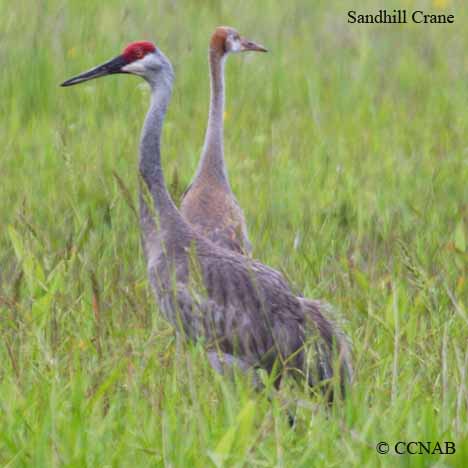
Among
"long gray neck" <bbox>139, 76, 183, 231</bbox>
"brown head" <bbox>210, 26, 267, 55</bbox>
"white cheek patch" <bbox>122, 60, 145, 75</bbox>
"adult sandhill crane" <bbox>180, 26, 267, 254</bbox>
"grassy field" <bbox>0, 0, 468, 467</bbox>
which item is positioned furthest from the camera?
"brown head" <bbox>210, 26, 267, 55</bbox>

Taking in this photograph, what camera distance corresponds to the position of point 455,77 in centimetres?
834

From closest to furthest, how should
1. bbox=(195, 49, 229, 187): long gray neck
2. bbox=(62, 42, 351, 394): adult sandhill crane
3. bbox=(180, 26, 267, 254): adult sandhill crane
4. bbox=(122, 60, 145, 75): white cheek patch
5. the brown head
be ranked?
1. bbox=(62, 42, 351, 394): adult sandhill crane
2. bbox=(122, 60, 145, 75): white cheek patch
3. bbox=(180, 26, 267, 254): adult sandhill crane
4. bbox=(195, 49, 229, 187): long gray neck
5. the brown head

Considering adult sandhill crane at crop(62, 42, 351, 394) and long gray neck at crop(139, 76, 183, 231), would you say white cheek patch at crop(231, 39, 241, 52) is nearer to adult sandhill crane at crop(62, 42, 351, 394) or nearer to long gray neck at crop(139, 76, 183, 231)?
long gray neck at crop(139, 76, 183, 231)

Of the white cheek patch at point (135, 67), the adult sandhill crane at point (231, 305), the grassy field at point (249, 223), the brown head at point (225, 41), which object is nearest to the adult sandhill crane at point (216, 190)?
the brown head at point (225, 41)

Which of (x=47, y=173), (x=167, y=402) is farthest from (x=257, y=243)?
(x=167, y=402)

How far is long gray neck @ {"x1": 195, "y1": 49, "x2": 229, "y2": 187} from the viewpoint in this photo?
6.12m

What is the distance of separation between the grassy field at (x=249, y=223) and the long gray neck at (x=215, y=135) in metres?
0.32

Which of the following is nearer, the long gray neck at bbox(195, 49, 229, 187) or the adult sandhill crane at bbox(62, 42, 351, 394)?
the adult sandhill crane at bbox(62, 42, 351, 394)

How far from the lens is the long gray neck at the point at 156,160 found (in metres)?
5.12

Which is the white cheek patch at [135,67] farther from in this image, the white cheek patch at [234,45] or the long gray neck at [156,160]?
the white cheek patch at [234,45]

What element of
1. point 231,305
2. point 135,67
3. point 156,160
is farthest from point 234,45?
point 231,305

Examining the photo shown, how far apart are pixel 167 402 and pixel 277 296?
99 cm

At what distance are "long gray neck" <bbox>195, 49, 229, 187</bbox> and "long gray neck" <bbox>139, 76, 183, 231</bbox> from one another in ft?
2.48

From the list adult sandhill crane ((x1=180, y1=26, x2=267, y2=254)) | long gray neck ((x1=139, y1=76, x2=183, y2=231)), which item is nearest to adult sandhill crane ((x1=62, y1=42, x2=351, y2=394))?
long gray neck ((x1=139, y1=76, x2=183, y2=231))
